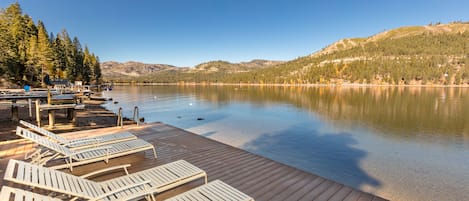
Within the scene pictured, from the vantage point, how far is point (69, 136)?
24.3 feet

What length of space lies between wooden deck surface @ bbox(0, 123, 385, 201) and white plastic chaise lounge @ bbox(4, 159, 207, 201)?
0.47m

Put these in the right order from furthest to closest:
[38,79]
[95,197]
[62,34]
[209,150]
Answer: [62,34]
[38,79]
[209,150]
[95,197]

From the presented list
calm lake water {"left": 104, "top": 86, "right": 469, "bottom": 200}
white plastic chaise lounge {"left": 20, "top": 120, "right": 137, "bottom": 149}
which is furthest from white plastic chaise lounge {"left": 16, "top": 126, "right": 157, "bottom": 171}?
calm lake water {"left": 104, "top": 86, "right": 469, "bottom": 200}

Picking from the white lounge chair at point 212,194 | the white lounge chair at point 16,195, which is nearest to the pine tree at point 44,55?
the white lounge chair at point 16,195

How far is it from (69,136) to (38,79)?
45081 millimetres

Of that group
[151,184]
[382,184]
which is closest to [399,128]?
[382,184]

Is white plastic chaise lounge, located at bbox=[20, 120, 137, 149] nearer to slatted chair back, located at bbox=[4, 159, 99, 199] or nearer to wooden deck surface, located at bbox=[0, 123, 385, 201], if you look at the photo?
wooden deck surface, located at bbox=[0, 123, 385, 201]

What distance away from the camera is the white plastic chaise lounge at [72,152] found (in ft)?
13.3

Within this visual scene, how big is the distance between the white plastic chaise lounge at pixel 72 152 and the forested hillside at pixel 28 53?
120ft

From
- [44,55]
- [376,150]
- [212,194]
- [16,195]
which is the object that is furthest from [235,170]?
[44,55]

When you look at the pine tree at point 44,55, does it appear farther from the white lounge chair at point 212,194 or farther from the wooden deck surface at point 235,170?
the white lounge chair at point 212,194

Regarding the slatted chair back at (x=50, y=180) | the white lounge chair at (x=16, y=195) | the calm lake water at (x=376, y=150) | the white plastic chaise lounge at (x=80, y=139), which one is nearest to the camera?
the white lounge chair at (x=16, y=195)

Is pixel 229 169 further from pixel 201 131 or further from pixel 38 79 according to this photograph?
pixel 38 79

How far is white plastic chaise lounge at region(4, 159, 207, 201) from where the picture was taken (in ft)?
8.39
